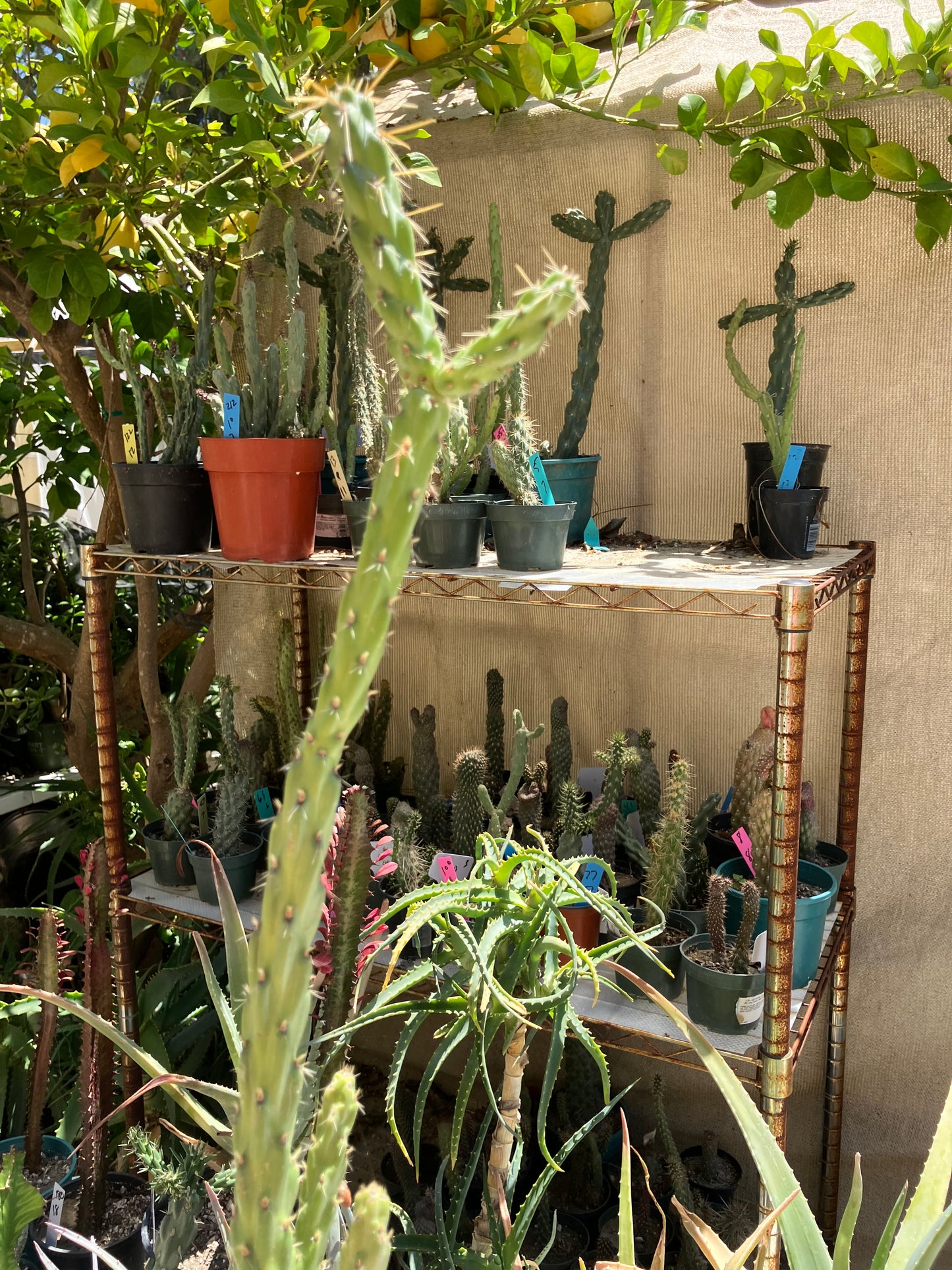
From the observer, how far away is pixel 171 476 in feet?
5.29

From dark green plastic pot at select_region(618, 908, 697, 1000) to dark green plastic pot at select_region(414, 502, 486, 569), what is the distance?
0.58m

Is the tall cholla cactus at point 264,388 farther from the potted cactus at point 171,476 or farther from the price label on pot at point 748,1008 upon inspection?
the price label on pot at point 748,1008

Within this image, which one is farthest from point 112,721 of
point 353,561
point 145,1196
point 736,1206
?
point 736,1206

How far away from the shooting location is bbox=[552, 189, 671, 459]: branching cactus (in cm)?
165

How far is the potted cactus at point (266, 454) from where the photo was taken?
59.1 inches

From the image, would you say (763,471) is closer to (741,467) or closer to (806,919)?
(741,467)

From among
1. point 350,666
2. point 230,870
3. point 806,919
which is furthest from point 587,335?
point 350,666

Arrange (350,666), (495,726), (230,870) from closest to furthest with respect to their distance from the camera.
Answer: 1. (350,666)
2. (230,870)
3. (495,726)

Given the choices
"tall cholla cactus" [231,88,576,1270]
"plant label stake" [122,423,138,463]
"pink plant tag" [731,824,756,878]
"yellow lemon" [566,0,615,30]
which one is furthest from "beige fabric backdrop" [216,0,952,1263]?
"tall cholla cactus" [231,88,576,1270]

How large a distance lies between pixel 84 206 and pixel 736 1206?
2.10 m

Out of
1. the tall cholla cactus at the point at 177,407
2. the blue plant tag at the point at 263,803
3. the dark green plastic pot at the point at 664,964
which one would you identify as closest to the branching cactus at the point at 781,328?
the dark green plastic pot at the point at 664,964

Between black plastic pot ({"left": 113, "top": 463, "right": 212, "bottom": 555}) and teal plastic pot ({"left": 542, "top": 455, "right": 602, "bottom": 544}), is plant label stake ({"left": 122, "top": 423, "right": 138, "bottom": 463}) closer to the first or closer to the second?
black plastic pot ({"left": 113, "top": 463, "right": 212, "bottom": 555})

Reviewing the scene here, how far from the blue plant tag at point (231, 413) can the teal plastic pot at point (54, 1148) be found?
3.64 feet

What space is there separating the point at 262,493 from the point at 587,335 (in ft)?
1.98
